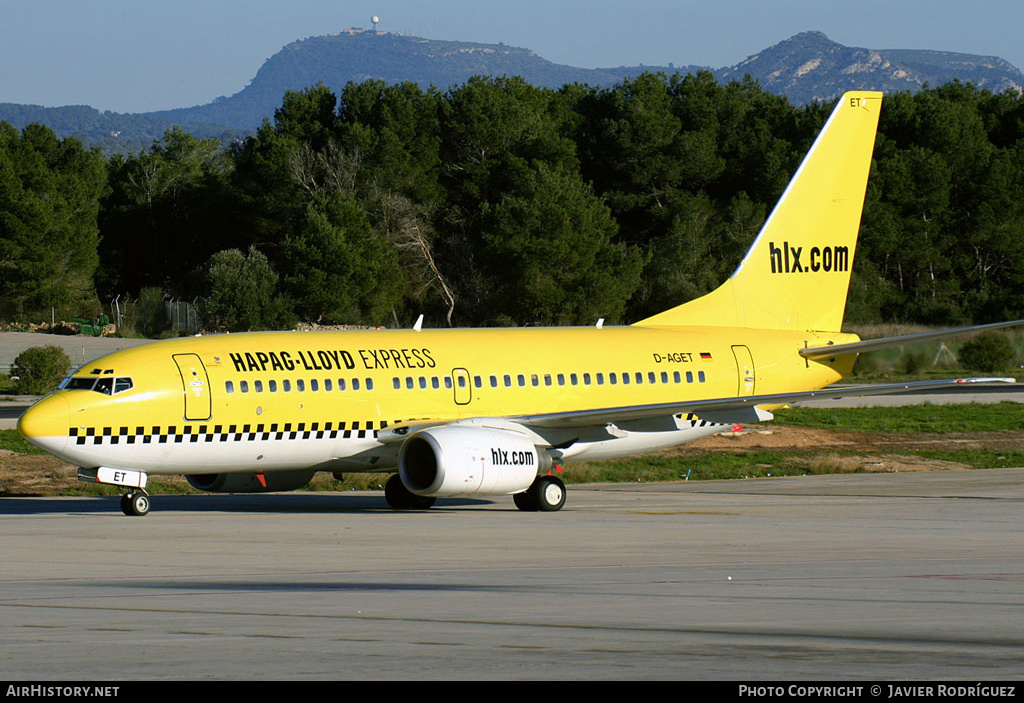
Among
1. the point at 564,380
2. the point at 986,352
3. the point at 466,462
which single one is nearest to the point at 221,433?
the point at 466,462

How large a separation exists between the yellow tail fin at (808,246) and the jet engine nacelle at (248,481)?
31.1ft

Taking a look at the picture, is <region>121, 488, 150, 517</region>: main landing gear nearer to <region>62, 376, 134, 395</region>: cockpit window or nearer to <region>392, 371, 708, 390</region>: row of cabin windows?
<region>62, 376, 134, 395</region>: cockpit window

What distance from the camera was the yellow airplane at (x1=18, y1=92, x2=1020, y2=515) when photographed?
25562mm

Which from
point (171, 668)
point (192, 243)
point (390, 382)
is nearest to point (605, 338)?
point (390, 382)

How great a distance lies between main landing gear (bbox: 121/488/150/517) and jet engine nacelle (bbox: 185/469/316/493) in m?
1.96

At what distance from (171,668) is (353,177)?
8381 centimetres

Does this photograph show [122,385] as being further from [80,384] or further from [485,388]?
[485,388]

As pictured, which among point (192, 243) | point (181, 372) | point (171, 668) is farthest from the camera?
point (192, 243)

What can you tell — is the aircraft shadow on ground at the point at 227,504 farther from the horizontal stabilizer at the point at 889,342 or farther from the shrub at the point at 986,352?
the shrub at the point at 986,352

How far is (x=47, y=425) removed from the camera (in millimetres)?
24562

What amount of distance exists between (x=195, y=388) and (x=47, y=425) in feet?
8.89

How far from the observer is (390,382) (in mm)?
27750

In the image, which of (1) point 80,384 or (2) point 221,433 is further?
(2) point 221,433
